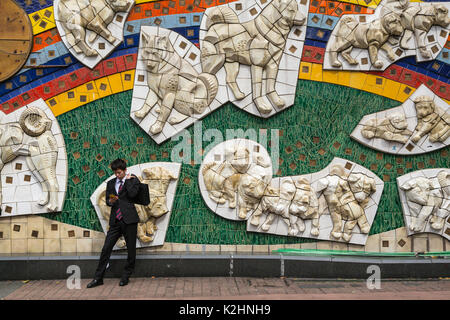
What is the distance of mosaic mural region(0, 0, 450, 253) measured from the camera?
6.28 m

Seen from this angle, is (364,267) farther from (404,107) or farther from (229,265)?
(404,107)

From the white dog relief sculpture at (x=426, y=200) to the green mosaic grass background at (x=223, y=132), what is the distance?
4.2 inches

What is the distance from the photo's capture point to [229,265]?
6.16 metres

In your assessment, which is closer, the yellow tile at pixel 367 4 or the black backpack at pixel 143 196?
the black backpack at pixel 143 196

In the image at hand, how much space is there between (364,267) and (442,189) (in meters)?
1.69

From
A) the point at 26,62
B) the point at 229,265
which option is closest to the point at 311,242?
the point at 229,265

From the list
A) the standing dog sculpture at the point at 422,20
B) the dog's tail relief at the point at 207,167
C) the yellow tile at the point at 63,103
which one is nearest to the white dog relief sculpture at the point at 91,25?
the yellow tile at the point at 63,103

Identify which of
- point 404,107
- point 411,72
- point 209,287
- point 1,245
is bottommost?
point 209,287

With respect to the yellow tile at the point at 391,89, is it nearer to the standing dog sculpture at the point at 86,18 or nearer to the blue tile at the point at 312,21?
the blue tile at the point at 312,21

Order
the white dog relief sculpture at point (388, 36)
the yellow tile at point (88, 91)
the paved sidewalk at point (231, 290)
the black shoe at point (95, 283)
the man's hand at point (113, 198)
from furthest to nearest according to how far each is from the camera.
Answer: the white dog relief sculpture at point (388, 36) → the yellow tile at point (88, 91) → the man's hand at point (113, 198) → the black shoe at point (95, 283) → the paved sidewalk at point (231, 290)

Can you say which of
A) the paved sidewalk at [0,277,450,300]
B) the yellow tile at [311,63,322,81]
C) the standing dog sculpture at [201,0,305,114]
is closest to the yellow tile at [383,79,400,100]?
the yellow tile at [311,63,322,81]

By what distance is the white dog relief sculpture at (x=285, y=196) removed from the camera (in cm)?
641

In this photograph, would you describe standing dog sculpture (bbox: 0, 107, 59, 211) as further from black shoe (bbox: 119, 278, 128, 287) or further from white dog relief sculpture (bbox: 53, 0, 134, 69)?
black shoe (bbox: 119, 278, 128, 287)

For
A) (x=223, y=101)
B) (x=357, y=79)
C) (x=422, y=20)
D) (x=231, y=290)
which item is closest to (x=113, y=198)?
(x=231, y=290)
